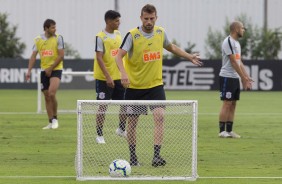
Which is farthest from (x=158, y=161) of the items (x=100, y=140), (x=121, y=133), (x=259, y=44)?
(x=259, y=44)

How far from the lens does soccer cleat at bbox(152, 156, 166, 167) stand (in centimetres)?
1172

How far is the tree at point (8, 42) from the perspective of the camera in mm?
45938

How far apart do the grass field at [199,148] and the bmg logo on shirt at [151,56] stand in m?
1.58

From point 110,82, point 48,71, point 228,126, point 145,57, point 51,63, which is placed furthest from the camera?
point 51,63

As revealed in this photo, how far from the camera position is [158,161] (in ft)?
38.4

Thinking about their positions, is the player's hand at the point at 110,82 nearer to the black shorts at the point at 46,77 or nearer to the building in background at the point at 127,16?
the black shorts at the point at 46,77

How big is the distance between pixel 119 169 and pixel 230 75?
254 inches

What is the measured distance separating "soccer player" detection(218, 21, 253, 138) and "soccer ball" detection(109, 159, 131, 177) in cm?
604

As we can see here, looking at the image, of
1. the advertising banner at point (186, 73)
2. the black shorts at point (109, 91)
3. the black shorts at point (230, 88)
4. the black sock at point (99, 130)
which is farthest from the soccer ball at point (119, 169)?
the advertising banner at point (186, 73)

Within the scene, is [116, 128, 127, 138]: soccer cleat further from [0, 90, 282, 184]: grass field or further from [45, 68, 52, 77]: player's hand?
[45, 68, 52, 77]: player's hand

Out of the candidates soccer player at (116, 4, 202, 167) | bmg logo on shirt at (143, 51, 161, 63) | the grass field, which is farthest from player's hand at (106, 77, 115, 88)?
bmg logo on shirt at (143, 51, 161, 63)

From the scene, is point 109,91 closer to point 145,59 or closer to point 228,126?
point 228,126

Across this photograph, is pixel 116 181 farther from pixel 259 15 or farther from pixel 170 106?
pixel 259 15

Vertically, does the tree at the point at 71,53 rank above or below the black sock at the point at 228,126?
above
